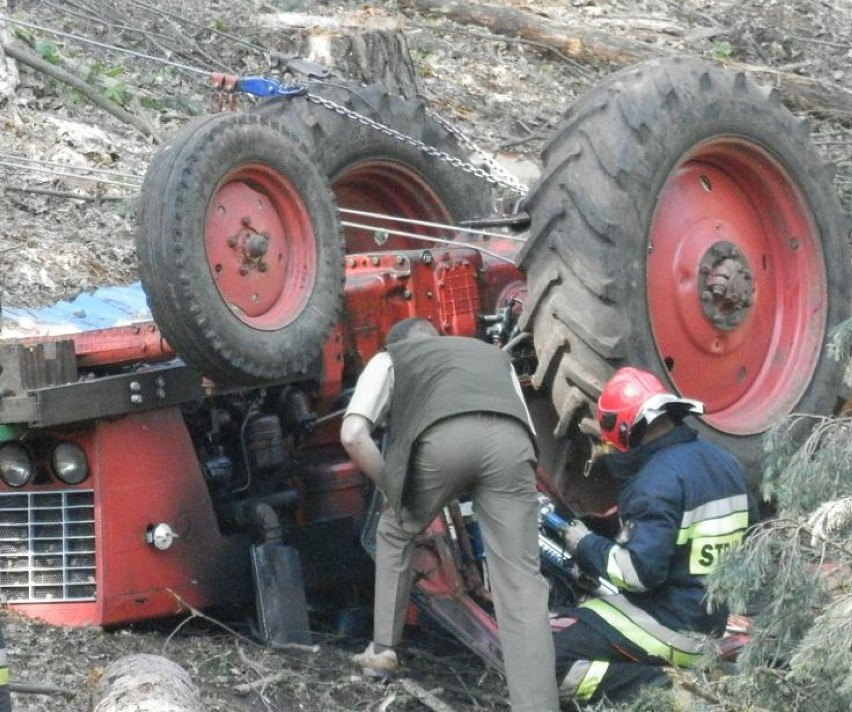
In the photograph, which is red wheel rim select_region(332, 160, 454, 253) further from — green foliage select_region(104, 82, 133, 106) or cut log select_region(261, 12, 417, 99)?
green foliage select_region(104, 82, 133, 106)

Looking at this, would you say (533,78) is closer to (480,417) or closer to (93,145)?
(93,145)

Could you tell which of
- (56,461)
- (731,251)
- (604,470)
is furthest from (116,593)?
(731,251)

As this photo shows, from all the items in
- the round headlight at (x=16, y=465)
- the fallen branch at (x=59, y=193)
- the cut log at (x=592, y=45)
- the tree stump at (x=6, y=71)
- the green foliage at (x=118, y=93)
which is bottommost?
the round headlight at (x=16, y=465)

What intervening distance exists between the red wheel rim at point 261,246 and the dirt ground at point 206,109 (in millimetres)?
1044

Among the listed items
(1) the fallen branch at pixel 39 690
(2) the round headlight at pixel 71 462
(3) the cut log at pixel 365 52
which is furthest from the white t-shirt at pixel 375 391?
(3) the cut log at pixel 365 52

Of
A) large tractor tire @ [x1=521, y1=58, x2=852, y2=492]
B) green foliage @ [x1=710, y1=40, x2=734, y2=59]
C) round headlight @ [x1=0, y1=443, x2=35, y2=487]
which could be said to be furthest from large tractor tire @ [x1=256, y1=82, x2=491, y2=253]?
green foliage @ [x1=710, y1=40, x2=734, y2=59]

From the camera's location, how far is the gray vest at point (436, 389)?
18.9ft

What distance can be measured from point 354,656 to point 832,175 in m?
3.00

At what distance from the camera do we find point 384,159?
7.47m

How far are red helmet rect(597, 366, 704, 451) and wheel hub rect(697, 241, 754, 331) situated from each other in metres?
0.77

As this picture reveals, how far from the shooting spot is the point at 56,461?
583cm

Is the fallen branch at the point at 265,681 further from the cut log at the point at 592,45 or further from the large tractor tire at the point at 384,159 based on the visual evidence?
the cut log at the point at 592,45

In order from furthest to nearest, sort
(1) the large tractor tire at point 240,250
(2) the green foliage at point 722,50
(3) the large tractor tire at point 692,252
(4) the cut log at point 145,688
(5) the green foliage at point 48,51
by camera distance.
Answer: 1. (2) the green foliage at point 722,50
2. (5) the green foliage at point 48,51
3. (3) the large tractor tire at point 692,252
4. (1) the large tractor tire at point 240,250
5. (4) the cut log at point 145,688

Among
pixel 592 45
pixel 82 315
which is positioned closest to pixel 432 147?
pixel 82 315
